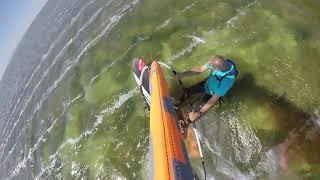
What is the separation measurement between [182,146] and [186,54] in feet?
16.9

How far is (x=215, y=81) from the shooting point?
10.8m

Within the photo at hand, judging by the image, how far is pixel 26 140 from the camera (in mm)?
20000

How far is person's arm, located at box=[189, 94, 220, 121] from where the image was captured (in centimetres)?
1104

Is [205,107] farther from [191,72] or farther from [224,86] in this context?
[191,72]

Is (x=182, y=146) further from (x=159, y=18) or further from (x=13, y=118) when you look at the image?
(x=13, y=118)

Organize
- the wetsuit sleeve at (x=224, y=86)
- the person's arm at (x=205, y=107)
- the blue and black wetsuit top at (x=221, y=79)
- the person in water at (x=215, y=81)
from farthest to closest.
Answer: the person's arm at (x=205, y=107), the wetsuit sleeve at (x=224, y=86), the blue and black wetsuit top at (x=221, y=79), the person in water at (x=215, y=81)

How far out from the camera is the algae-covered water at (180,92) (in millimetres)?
11141

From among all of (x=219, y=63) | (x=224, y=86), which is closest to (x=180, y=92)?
(x=224, y=86)

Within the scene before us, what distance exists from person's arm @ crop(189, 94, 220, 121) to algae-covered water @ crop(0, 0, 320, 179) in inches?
24.3

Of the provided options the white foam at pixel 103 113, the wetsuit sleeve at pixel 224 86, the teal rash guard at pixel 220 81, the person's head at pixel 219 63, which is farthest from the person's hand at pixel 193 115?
the white foam at pixel 103 113

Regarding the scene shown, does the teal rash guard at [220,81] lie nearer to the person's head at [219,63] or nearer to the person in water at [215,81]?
the person in water at [215,81]

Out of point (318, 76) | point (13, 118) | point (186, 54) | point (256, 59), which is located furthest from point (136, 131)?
point (13, 118)

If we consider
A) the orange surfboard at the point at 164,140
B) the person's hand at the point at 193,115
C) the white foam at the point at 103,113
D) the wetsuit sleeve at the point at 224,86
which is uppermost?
the orange surfboard at the point at 164,140

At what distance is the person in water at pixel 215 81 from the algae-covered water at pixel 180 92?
25.2 inches
